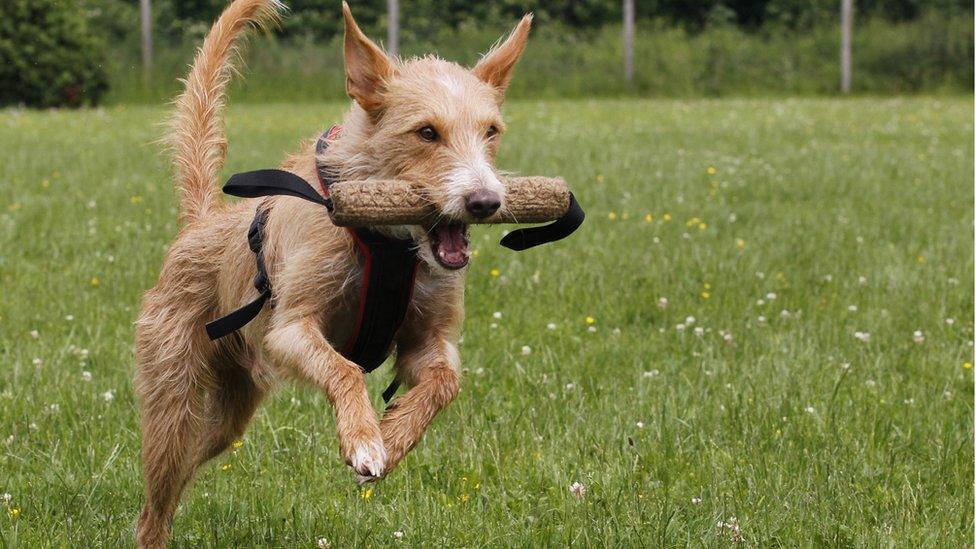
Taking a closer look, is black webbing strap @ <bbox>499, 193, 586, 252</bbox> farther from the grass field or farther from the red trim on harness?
the grass field

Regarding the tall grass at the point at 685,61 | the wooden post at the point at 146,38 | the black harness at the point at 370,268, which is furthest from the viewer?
the tall grass at the point at 685,61

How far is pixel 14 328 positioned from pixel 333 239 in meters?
3.34

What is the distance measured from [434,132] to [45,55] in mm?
20264

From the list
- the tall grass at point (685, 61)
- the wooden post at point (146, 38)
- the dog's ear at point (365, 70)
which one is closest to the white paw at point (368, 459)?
the dog's ear at point (365, 70)

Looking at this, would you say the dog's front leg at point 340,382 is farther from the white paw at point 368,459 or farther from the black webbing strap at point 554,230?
the black webbing strap at point 554,230

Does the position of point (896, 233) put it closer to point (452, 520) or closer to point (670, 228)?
point (670, 228)

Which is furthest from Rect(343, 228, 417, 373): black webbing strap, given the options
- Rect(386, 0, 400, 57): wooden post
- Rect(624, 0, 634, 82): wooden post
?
Rect(624, 0, 634, 82): wooden post

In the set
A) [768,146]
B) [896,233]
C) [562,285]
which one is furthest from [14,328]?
[768,146]

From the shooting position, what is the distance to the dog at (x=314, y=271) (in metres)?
3.49

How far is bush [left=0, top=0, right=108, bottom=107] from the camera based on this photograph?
874 inches

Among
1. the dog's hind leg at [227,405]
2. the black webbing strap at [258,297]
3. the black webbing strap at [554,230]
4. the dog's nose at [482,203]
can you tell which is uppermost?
the dog's nose at [482,203]

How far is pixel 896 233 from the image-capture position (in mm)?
9219

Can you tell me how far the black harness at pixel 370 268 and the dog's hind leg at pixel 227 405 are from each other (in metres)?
0.52

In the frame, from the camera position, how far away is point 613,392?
5422mm
